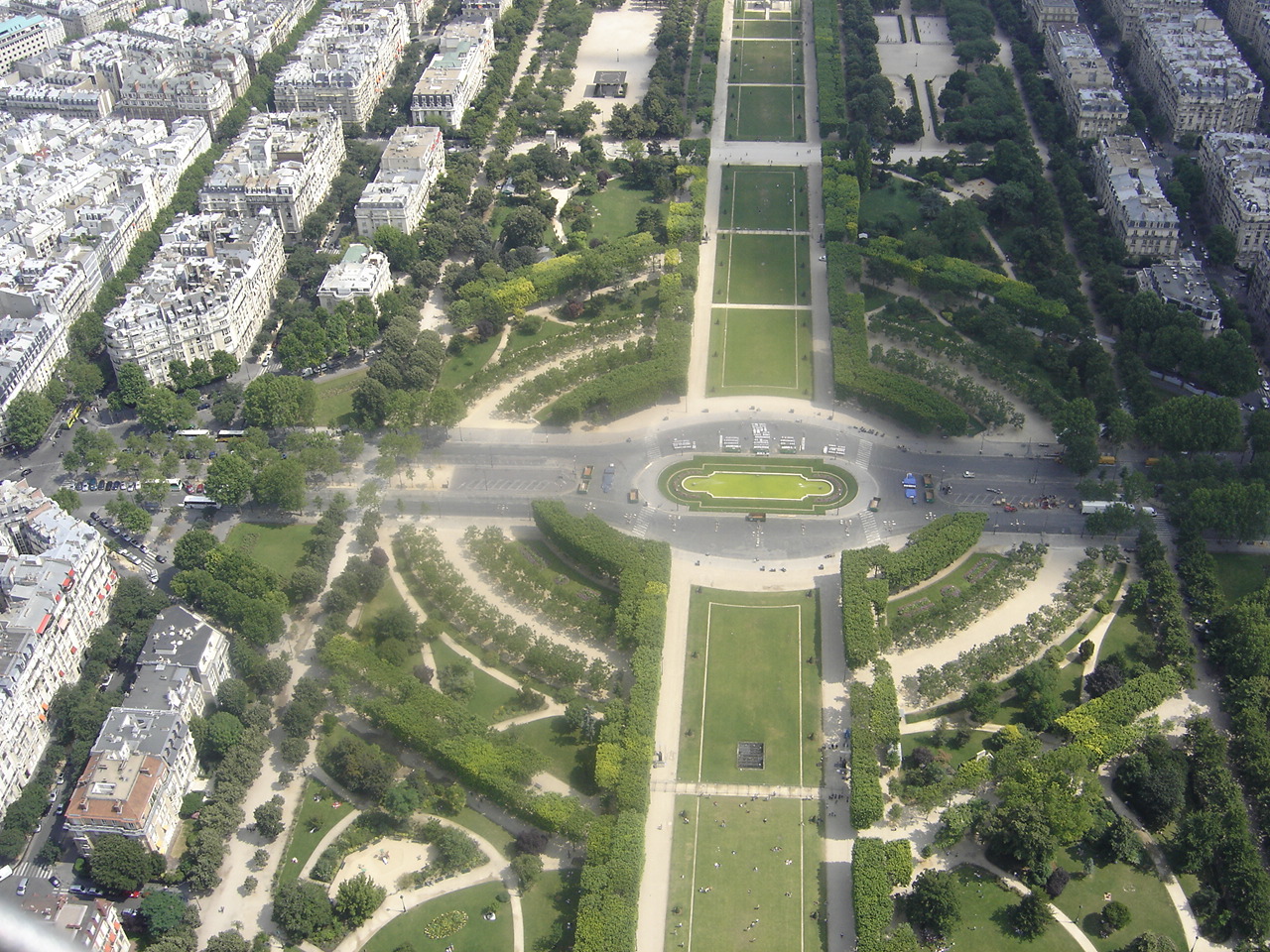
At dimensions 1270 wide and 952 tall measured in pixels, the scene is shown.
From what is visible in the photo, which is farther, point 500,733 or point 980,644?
point 980,644

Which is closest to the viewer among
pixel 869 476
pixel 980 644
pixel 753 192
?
pixel 980 644

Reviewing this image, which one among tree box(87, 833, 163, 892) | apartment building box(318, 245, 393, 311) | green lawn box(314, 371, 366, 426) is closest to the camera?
tree box(87, 833, 163, 892)

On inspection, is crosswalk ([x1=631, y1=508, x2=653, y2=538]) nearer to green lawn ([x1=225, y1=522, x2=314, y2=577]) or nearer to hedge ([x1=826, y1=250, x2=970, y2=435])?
hedge ([x1=826, y1=250, x2=970, y2=435])

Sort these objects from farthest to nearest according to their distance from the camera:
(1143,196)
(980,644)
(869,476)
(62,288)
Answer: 1. (1143,196)
2. (62,288)
3. (869,476)
4. (980,644)

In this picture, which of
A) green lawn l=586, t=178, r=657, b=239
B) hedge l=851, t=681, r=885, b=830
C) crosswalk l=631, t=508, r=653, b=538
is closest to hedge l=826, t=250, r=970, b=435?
crosswalk l=631, t=508, r=653, b=538

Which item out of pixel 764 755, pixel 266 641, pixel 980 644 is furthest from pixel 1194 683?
pixel 266 641

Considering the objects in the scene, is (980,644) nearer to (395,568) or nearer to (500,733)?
(500,733)
